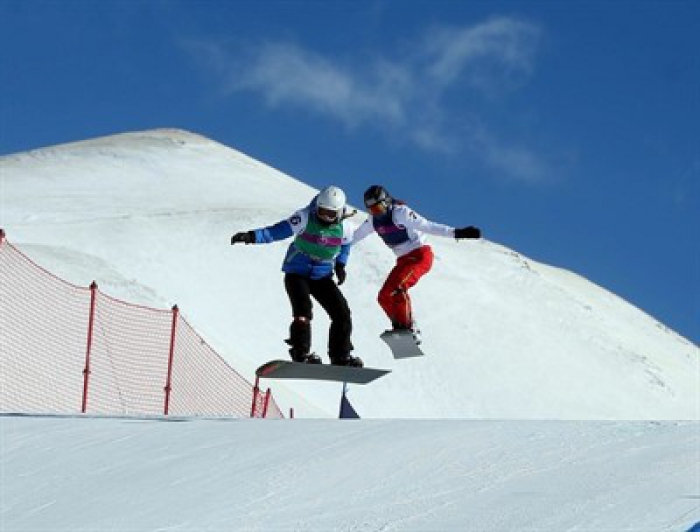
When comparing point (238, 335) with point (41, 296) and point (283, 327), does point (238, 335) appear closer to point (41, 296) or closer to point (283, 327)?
point (283, 327)

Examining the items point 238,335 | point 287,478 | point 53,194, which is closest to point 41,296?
point 238,335

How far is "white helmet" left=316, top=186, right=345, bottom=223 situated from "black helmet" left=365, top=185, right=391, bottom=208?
0.31m

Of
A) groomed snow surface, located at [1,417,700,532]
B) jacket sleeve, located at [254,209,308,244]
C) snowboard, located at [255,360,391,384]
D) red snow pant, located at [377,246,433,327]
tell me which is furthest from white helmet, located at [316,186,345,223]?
groomed snow surface, located at [1,417,700,532]

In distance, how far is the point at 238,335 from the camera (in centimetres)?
3400

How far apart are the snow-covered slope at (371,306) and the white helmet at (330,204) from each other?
49.5 feet

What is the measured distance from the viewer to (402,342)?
1332 centimetres

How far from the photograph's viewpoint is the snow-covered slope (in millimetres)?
33469

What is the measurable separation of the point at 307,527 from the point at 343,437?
8.05 ft

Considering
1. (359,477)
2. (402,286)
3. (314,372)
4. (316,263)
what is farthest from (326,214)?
(359,477)

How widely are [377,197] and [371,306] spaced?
2533 cm

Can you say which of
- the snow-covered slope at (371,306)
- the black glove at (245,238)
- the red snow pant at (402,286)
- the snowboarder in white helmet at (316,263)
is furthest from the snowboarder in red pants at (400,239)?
the snow-covered slope at (371,306)

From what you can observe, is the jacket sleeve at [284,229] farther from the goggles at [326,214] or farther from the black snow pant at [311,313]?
the black snow pant at [311,313]

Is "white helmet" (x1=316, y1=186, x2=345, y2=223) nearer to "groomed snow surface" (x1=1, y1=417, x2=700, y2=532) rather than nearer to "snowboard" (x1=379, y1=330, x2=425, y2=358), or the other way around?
"snowboard" (x1=379, y1=330, x2=425, y2=358)

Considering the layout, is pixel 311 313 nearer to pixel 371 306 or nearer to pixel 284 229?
pixel 284 229
